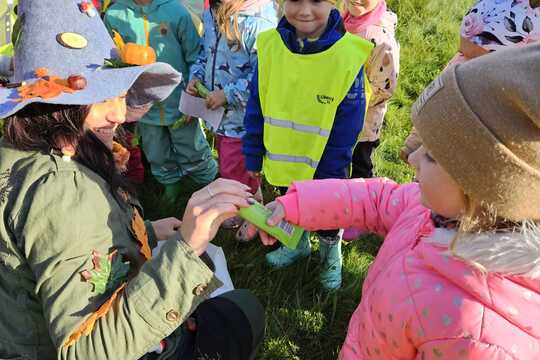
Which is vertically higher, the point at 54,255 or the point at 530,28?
the point at 530,28

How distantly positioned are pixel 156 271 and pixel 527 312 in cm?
92

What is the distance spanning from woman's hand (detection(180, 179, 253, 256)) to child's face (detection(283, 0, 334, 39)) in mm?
1137

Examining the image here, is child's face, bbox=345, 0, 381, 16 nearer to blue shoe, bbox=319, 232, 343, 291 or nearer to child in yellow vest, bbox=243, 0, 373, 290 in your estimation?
child in yellow vest, bbox=243, 0, 373, 290

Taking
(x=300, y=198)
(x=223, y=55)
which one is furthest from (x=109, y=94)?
(x=223, y=55)

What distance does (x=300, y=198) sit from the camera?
1571 millimetres

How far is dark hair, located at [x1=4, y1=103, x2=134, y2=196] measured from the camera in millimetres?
1399

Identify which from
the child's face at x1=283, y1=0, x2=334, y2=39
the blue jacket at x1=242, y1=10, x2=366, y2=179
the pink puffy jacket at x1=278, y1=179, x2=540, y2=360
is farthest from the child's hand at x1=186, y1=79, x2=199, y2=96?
the pink puffy jacket at x1=278, y1=179, x2=540, y2=360

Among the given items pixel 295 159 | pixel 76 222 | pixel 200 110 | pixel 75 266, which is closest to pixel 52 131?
pixel 76 222

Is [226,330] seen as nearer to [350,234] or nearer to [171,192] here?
[350,234]

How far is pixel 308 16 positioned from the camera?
231cm

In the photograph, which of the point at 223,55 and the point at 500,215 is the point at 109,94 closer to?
the point at 500,215

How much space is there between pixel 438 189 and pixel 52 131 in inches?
42.0

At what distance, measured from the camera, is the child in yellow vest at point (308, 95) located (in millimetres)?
2258

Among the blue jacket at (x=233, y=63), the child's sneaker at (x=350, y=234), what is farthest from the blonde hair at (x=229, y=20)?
the child's sneaker at (x=350, y=234)
